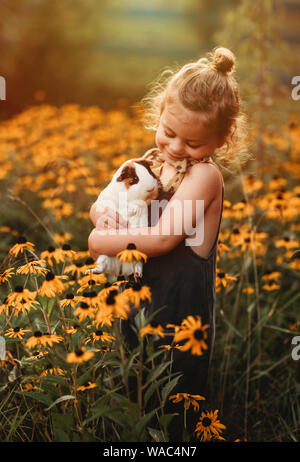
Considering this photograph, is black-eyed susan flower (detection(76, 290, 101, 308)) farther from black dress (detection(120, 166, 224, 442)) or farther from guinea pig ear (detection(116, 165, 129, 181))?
guinea pig ear (detection(116, 165, 129, 181))

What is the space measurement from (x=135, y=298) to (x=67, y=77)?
249 inches

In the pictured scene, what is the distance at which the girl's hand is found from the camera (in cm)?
126

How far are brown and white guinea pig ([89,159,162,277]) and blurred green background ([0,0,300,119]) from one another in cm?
313

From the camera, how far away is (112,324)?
1.33 metres

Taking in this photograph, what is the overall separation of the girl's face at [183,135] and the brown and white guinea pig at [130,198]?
3.7 inches

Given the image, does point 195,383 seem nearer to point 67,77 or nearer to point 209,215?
point 209,215

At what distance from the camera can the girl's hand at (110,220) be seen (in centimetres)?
126

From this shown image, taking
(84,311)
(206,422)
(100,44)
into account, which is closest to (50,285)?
(84,311)

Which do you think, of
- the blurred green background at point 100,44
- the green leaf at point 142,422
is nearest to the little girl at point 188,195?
the green leaf at point 142,422

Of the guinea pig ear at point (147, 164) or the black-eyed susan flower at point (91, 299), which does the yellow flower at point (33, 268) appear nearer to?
the black-eyed susan flower at point (91, 299)

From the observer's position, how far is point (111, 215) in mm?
1269

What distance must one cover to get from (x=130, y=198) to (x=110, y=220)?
0.28 ft

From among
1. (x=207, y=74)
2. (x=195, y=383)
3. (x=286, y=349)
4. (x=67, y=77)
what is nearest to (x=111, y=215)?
(x=207, y=74)

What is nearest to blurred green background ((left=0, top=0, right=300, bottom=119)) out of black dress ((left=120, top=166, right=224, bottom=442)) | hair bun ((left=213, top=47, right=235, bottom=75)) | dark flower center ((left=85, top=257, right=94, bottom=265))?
hair bun ((left=213, top=47, right=235, bottom=75))
